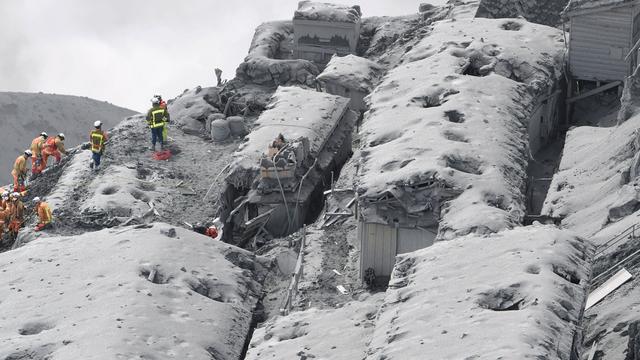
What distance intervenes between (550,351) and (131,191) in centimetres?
2150

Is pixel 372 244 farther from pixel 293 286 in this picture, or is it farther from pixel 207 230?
pixel 207 230

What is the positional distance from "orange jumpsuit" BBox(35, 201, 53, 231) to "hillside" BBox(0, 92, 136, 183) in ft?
80.0

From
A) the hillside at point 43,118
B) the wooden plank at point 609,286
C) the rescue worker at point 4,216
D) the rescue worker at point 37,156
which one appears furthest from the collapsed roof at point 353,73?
the wooden plank at point 609,286

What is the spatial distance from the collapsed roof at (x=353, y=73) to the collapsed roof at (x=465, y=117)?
3294mm

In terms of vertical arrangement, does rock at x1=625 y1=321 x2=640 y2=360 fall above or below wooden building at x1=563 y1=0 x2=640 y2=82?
below

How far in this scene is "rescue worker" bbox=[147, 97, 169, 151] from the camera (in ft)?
146

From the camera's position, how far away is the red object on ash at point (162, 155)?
45094mm

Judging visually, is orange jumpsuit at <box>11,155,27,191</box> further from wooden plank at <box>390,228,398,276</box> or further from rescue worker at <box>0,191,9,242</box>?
wooden plank at <box>390,228,398,276</box>

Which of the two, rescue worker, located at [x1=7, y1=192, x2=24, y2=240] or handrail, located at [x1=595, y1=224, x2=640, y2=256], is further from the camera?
rescue worker, located at [x1=7, y1=192, x2=24, y2=240]

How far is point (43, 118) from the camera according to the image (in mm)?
64500

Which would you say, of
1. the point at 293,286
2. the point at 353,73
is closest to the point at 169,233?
the point at 293,286

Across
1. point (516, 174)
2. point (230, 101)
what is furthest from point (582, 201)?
point (230, 101)

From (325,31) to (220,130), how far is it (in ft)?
31.3

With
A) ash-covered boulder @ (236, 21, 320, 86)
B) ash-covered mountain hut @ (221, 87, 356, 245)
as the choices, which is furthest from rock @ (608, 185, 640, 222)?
ash-covered boulder @ (236, 21, 320, 86)
